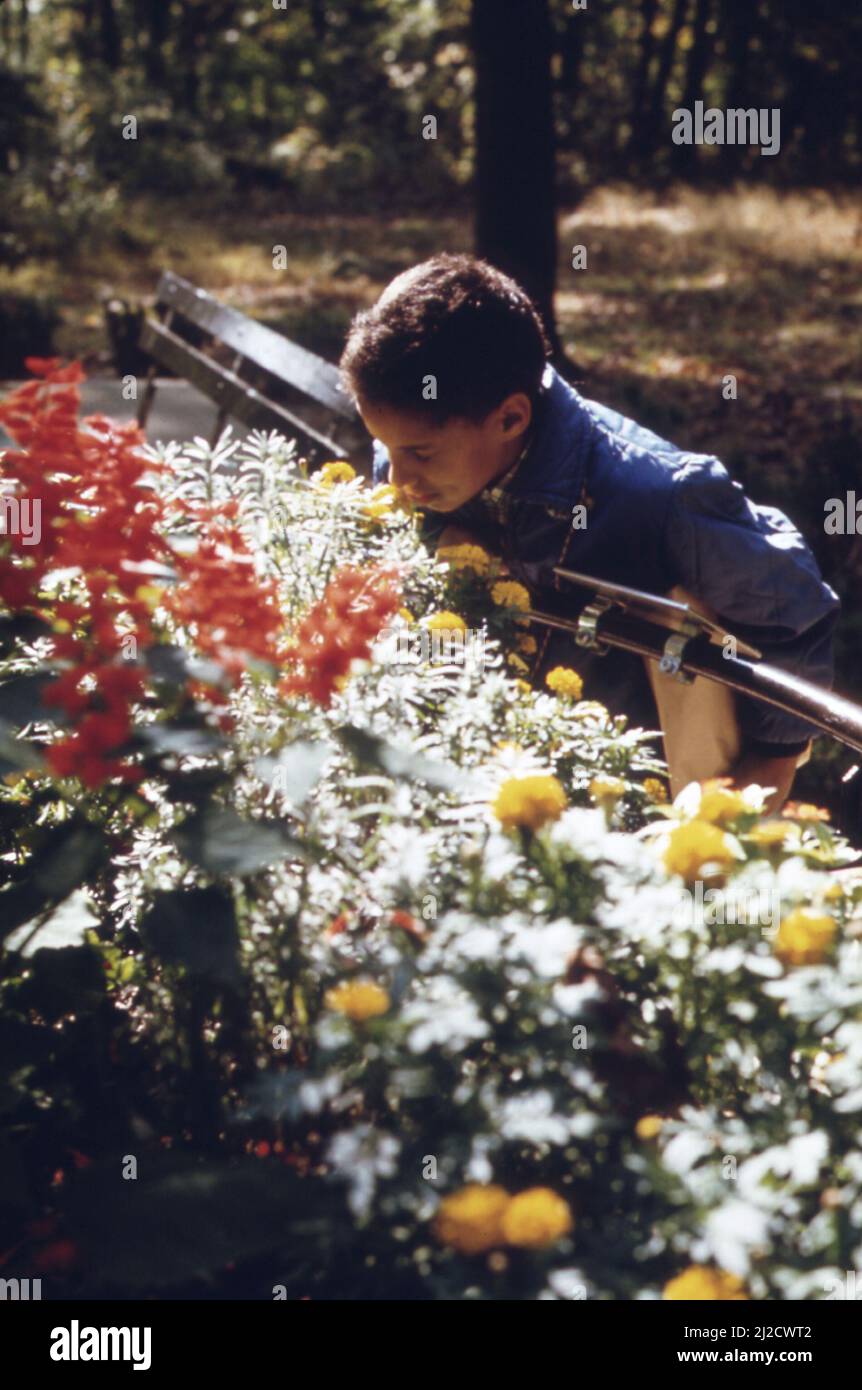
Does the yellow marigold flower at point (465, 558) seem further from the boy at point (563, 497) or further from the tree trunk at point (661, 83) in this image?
the tree trunk at point (661, 83)

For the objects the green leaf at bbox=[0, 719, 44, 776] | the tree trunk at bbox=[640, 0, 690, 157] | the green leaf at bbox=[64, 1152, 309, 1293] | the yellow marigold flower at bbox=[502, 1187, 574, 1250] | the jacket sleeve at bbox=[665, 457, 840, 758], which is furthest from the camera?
the tree trunk at bbox=[640, 0, 690, 157]

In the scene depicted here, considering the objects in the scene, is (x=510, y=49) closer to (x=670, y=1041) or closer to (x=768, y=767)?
(x=768, y=767)

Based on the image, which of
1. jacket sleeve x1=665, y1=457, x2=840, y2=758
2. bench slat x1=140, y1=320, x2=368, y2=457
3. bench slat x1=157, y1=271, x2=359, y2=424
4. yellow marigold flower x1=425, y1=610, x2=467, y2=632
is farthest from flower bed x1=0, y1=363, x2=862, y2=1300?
bench slat x1=157, y1=271, x2=359, y2=424

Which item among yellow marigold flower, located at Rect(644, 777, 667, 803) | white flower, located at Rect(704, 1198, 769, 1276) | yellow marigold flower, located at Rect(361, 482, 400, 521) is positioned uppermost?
yellow marigold flower, located at Rect(361, 482, 400, 521)

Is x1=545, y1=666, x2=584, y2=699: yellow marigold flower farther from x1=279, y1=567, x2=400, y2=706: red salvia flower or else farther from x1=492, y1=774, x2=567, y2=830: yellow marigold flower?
x1=492, y1=774, x2=567, y2=830: yellow marigold flower

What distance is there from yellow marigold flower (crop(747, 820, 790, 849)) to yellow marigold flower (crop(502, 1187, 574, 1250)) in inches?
19.8

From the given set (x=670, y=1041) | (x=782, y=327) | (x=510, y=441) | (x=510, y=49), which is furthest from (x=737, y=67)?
(x=670, y=1041)

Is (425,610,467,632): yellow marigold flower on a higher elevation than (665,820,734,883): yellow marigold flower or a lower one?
higher

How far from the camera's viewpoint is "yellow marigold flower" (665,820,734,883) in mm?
1348

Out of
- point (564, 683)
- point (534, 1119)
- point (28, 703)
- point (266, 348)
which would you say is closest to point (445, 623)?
point (564, 683)

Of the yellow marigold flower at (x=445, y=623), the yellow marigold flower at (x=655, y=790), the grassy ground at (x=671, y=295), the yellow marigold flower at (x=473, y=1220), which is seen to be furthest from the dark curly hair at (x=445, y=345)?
the grassy ground at (x=671, y=295)

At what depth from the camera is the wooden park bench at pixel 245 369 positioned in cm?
372
